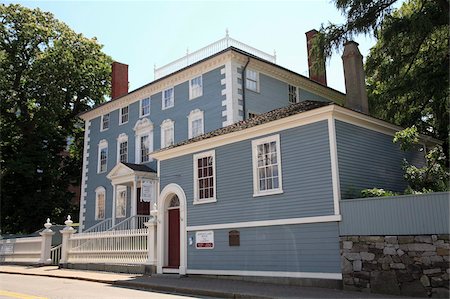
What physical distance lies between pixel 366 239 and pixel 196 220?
660 cm

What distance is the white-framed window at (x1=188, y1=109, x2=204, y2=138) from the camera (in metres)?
22.5

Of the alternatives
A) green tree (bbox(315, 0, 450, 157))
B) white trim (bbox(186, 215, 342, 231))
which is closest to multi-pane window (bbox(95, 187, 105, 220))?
white trim (bbox(186, 215, 342, 231))

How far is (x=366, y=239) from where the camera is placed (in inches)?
440

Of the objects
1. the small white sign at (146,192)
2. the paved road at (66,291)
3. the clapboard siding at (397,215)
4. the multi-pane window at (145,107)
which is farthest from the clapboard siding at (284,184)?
the multi-pane window at (145,107)

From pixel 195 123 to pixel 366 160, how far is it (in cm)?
1129

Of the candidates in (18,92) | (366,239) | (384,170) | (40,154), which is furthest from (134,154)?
(366,239)

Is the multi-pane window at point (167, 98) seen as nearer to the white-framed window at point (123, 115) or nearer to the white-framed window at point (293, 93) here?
the white-framed window at point (123, 115)

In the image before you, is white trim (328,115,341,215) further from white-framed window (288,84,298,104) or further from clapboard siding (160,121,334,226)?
white-framed window (288,84,298,104)

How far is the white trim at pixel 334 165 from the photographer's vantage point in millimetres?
11906

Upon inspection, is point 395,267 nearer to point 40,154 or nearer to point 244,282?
point 244,282

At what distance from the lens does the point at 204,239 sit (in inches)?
603

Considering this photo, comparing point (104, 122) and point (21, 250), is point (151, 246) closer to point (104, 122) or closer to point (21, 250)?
point (21, 250)

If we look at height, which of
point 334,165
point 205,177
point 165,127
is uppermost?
point 165,127

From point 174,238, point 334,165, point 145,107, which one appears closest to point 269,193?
point 334,165
